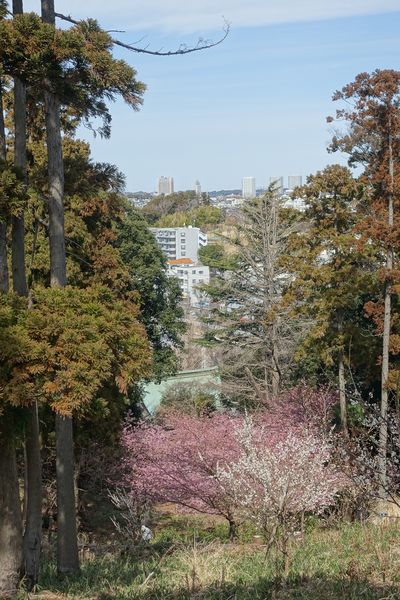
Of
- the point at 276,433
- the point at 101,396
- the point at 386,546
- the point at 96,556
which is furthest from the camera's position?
the point at 276,433

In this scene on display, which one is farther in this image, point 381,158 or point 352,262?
point 352,262

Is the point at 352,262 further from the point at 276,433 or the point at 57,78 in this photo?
the point at 57,78

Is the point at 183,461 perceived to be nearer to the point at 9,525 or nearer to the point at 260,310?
the point at 260,310

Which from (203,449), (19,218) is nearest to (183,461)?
(203,449)

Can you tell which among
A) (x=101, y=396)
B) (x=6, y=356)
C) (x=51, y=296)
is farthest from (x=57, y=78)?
(x=101, y=396)

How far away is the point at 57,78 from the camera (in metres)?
8.53

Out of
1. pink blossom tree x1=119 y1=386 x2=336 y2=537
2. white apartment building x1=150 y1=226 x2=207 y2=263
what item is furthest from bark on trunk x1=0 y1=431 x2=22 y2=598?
white apartment building x1=150 y1=226 x2=207 y2=263

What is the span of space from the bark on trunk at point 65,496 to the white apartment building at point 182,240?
3716 inches

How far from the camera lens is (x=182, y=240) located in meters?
108

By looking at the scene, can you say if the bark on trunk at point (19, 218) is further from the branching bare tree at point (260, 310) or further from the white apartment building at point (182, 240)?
the white apartment building at point (182, 240)

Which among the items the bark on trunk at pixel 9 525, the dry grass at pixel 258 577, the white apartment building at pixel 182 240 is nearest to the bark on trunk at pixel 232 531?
the dry grass at pixel 258 577

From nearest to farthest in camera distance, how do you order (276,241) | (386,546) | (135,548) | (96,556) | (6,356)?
(6,356)
(386,546)
(135,548)
(96,556)
(276,241)

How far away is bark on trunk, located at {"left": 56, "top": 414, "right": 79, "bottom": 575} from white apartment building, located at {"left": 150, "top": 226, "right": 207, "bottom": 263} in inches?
3716

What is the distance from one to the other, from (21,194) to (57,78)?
161 cm
